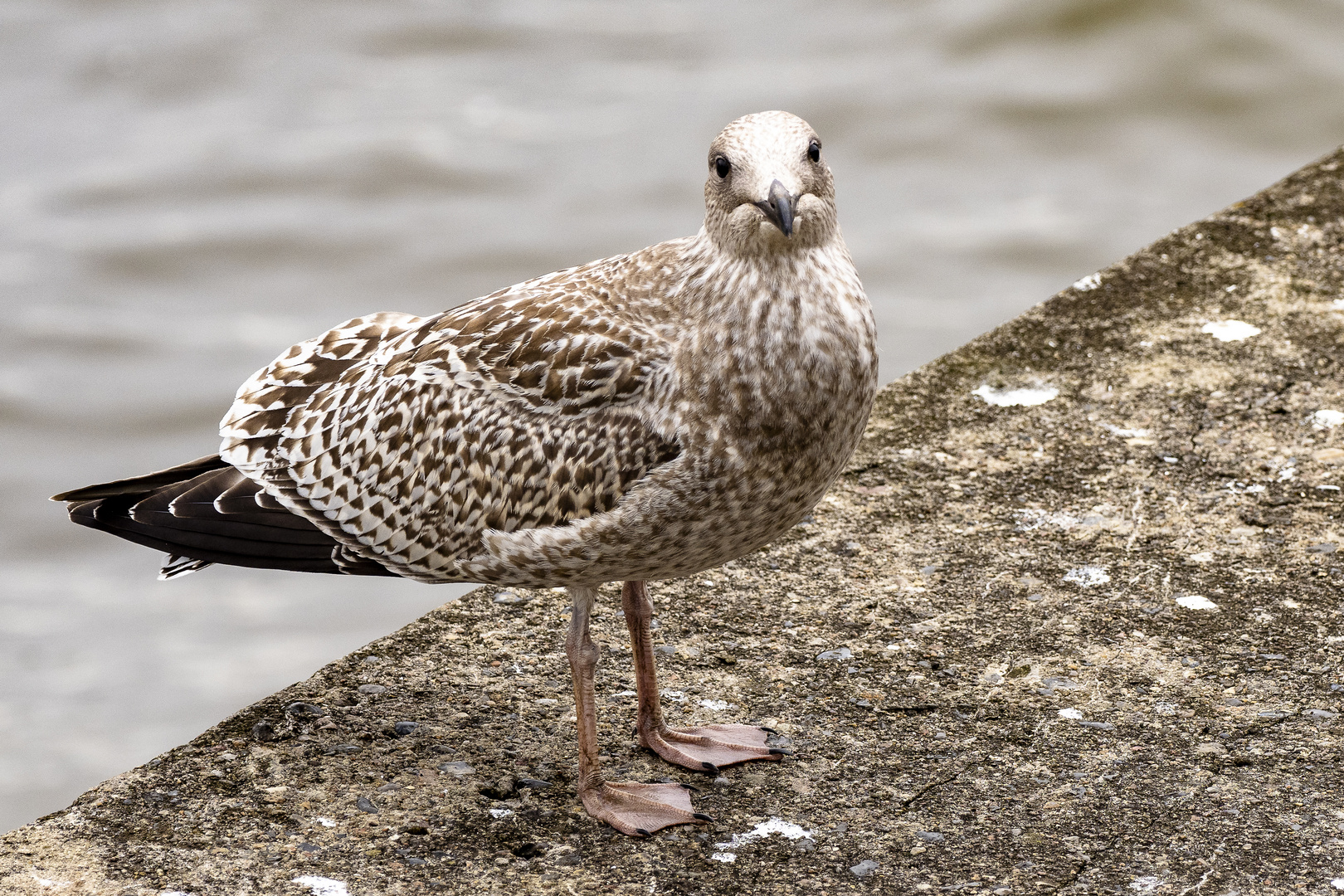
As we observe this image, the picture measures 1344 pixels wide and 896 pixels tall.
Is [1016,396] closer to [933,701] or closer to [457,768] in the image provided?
[933,701]

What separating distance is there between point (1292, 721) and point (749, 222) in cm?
181

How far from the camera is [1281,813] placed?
362 cm

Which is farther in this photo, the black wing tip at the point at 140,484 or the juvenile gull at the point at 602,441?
the black wing tip at the point at 140,484

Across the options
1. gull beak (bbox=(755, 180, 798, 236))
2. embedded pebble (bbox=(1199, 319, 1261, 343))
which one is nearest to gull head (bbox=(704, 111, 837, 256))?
gull beak (bbox=(755, 180, 798, 236))

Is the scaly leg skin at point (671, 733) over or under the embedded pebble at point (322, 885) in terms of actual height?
over

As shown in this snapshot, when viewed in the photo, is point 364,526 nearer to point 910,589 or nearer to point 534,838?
point 534,838

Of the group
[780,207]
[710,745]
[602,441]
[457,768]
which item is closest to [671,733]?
Result: [710,745]

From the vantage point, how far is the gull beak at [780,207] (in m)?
3.35

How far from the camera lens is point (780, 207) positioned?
3367 mm

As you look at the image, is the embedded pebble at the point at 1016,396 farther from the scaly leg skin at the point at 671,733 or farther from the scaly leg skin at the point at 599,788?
the scaly leg skin at the point at 599,788

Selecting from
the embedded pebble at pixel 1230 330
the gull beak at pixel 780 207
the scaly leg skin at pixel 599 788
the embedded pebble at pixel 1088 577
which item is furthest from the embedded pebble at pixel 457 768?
the embedded pebble at pixel 1230 330

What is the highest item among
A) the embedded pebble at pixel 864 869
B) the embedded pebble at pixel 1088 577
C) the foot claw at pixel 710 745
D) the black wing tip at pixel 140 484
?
the black wing tip at pixel 140 484

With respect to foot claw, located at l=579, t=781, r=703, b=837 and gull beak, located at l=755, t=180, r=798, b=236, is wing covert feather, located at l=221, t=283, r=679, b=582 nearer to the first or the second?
gull beak, located at l=755, t=180, r=798, b=236

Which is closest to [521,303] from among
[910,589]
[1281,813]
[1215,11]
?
[910,589]
